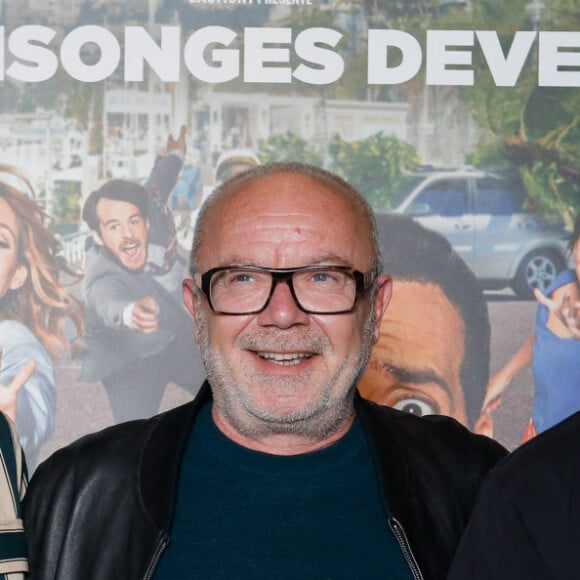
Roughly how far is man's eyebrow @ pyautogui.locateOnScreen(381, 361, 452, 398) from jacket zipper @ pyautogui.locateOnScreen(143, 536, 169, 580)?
4.01 feet

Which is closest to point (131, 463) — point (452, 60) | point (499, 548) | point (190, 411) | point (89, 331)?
point (190, 411)

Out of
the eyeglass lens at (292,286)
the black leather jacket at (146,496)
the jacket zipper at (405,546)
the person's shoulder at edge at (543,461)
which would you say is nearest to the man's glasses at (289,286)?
the eyeglass lens at (292,286)

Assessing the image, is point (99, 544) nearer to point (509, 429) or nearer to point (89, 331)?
point (89, 331)

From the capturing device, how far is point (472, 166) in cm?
298

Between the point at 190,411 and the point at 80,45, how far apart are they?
4.22 feet

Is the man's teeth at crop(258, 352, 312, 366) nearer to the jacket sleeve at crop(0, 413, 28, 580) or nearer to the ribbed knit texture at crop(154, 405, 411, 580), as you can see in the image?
the ribbed knit texture at crop(154, 405, 411, 580)

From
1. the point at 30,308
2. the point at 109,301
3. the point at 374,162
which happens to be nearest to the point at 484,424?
the point at 374,162

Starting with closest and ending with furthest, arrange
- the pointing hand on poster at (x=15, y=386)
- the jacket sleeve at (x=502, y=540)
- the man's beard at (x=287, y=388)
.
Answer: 1. the jacket sleeve at (x=502, y=540)
2. the man's beard at (x=287, y=388)
3. the pointing hand on poster at (x=15, y=386)

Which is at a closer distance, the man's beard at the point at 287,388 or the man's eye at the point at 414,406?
the man's beard at the point at 287,388

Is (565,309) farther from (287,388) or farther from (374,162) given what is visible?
(287,388)

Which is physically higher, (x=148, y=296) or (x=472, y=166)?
(x=472, y=166)

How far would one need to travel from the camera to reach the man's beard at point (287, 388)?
1891mm

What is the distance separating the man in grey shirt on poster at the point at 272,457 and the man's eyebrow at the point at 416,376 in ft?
2.99

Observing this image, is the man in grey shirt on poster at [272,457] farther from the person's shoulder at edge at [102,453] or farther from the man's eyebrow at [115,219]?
the man's eyebrow at [115,219]
